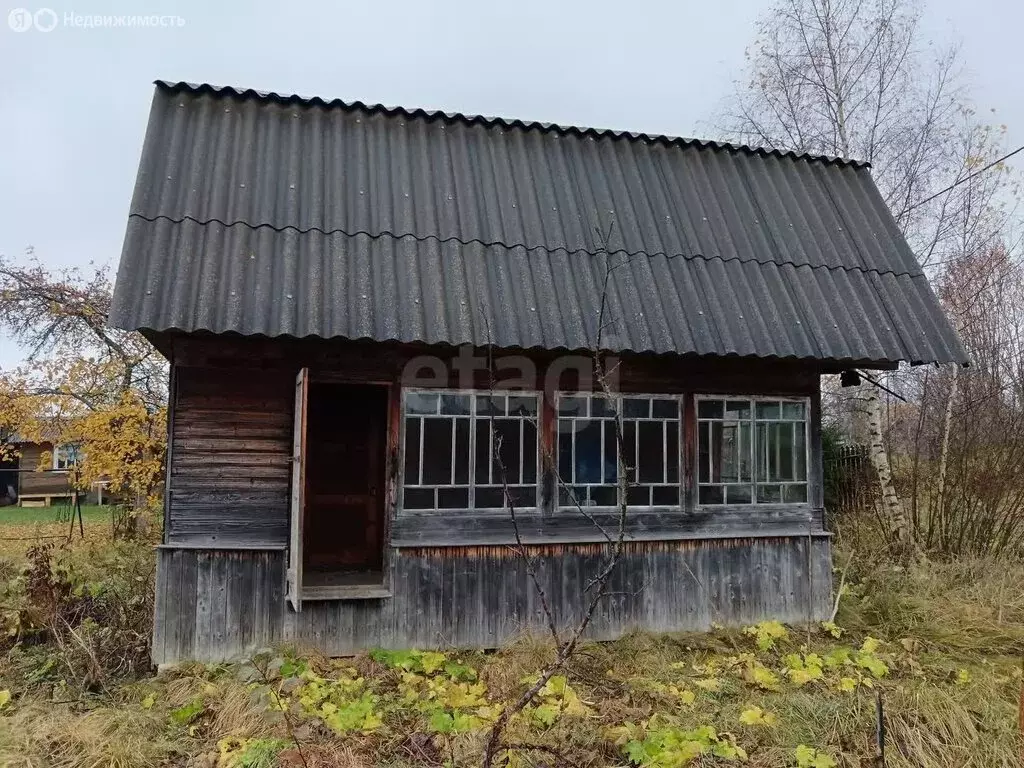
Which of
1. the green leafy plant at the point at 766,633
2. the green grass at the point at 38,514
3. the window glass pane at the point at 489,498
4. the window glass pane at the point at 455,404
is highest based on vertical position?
the window glass pane at the point at 455,404

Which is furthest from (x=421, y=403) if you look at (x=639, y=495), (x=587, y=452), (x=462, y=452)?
(x=639, y=495)

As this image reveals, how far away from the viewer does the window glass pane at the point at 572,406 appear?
6344 millimetres

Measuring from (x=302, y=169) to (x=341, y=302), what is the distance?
1931mm

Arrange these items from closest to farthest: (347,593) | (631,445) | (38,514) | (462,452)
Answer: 1. (347,593)
2. (462,452)
3. (631,445)
4. (38,514)

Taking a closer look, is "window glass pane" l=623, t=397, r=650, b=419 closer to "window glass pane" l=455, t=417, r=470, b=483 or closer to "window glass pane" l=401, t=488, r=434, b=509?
"window glass pane" l=455, t=417, r=470, b=483

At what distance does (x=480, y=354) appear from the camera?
19.9 feet

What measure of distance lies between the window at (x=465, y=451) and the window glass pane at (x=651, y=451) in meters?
1.10

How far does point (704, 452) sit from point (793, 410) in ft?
3.65

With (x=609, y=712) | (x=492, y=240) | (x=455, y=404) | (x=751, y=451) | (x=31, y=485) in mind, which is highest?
(x=492, y=240)

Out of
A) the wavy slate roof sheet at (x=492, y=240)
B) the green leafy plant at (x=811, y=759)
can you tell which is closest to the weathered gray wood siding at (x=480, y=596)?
the wavy slate roof sheet at (x=492, y=240)

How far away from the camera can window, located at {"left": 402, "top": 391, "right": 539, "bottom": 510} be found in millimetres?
6023

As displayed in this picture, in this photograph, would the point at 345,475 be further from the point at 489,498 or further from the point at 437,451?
the point at 489,498

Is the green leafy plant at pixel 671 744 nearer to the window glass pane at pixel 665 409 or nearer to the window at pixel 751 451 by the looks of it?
the window at pixel 751 451

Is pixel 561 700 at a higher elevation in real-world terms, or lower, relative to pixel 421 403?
lower
